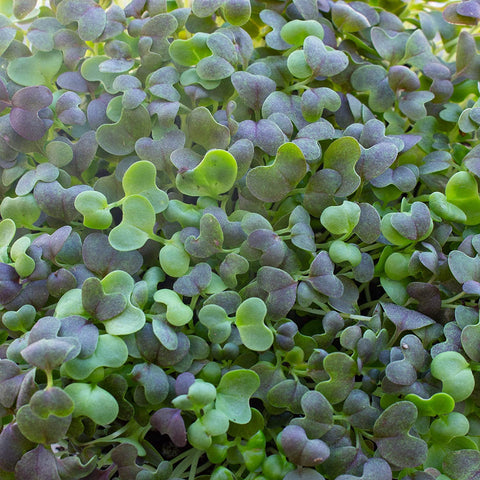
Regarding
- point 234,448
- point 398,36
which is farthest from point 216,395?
point 398,36

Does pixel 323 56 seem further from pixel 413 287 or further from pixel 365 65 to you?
pixel 413 287

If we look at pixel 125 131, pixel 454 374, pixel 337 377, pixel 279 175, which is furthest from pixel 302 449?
Answer: pixel 125 131

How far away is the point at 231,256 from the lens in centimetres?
63

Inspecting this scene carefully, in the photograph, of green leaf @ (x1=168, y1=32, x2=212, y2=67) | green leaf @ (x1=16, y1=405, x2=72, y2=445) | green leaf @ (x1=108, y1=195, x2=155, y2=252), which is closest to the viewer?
green leaf @ (x1=16, y1=405, x2=72, y2=445)

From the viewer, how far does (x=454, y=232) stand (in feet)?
2.49

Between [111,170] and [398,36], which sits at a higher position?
[398,36]

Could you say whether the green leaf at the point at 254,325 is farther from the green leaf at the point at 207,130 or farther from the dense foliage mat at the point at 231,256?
the green leaf at the point at 207,130

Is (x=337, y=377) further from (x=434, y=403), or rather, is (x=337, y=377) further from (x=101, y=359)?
(x=101, y=359)

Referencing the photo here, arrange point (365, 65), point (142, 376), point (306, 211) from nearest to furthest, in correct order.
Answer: point (142, 376)
point (306, 211)
point (365, 65)

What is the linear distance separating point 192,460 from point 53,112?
0.51 meters

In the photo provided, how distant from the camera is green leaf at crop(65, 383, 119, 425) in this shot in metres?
0.54

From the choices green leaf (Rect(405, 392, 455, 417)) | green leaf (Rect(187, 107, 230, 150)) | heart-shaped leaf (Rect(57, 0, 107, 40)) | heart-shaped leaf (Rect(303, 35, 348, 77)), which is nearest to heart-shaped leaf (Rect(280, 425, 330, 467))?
green leaf (Rect(405, 392, 455, 417))

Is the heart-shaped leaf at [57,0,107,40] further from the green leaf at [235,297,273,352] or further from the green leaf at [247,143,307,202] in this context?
the green leaf at [235,297,273,352]

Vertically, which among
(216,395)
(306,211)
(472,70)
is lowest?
(216,395)
